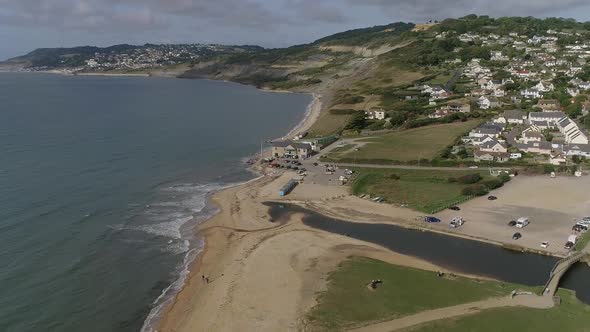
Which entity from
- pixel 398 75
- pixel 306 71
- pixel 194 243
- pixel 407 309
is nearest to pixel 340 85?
pixel 398 75

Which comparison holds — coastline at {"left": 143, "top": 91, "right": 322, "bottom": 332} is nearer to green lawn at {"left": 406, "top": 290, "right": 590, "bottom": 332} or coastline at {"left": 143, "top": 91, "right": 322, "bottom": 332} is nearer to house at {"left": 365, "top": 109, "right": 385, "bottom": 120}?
green lawn at {"left": 406, "top": 290, "right": 590, "bottom": 332}

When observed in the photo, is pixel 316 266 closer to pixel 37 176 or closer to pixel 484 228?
pixel 484 228

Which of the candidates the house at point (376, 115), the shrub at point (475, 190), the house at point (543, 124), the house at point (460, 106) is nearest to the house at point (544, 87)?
the house at point (460, 106)

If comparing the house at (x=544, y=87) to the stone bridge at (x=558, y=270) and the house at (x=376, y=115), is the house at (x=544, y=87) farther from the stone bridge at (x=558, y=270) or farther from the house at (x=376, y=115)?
→ the stone bridge at (x=558, y=270)

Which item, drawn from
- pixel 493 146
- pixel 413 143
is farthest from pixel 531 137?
pixel 413 143

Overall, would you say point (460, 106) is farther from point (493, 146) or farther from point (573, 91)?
point (493, 146)

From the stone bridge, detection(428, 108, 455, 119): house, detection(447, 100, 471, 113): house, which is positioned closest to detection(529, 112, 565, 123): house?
detection(447, 100, 471, 113): house
